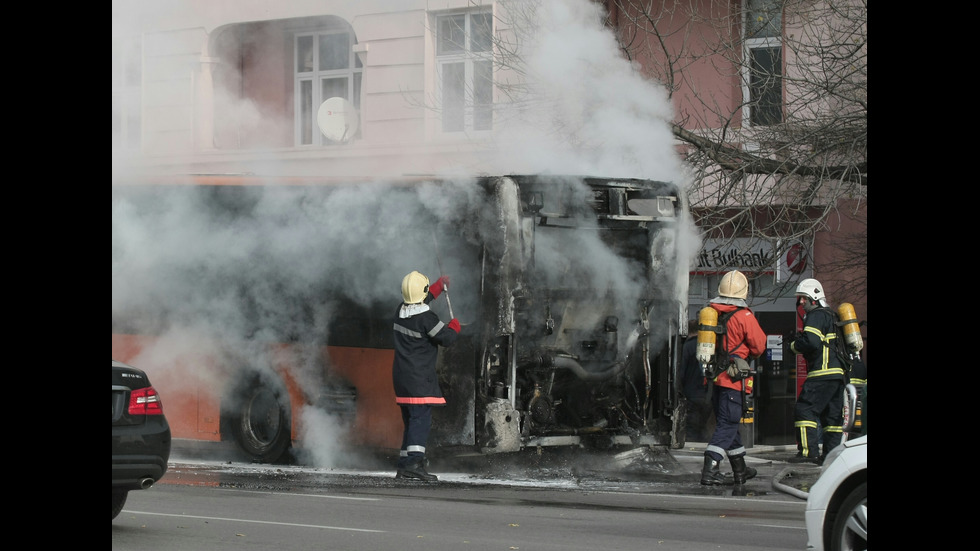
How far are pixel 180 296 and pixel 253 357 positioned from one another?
3.12 feet

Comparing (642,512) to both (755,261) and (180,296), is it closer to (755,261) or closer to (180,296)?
(180,296)

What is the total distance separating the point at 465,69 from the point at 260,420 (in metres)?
6.00

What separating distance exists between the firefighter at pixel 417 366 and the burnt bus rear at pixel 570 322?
34cm

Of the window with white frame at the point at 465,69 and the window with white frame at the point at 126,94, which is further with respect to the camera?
the window with white frame at the point at 465,69

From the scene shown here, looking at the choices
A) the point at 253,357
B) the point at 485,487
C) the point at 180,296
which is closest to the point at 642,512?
the point at 485,487

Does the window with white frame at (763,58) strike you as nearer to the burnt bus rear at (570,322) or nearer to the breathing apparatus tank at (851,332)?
the breathing apparatus tank at (851,332)

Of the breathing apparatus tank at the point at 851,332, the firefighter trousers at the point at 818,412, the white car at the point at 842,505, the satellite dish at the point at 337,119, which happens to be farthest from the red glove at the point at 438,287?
the satellite dish at the point at 337,119

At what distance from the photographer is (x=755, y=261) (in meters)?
16.7

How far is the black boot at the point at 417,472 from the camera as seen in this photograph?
10.5m

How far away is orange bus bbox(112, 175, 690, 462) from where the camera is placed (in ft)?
35.0

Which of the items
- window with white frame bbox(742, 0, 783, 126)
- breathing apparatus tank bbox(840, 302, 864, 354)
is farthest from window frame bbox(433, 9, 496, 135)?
breathing apparatus tank bbox(840, 302, 864, 354)

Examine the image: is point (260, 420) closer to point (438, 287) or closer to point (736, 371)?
point (438, 287)

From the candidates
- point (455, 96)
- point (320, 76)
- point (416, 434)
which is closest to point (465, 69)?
point (455, 96)
